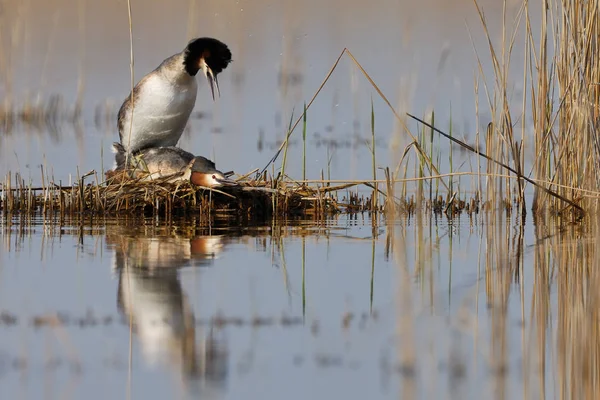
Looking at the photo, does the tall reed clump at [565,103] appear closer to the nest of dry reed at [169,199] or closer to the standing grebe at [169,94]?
the nest of dry reed at [169,199]

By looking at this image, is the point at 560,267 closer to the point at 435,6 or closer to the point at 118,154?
the point at 118,154

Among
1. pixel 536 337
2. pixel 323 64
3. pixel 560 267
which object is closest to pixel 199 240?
pixel 560 267

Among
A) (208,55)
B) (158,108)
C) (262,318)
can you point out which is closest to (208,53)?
(208,55)

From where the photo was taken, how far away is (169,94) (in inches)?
360

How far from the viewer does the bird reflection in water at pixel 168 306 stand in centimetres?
351

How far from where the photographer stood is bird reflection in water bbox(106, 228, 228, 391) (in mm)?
3514

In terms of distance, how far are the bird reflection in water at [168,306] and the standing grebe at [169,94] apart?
2.60m

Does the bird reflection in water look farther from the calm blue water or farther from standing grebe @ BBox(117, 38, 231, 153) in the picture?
→ standing grebe @ BBox(117, 38, 231, 153)

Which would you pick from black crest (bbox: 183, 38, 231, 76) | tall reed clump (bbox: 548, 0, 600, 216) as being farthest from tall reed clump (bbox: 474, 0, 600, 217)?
black crest (bbox: 183, 38, 231, 76)

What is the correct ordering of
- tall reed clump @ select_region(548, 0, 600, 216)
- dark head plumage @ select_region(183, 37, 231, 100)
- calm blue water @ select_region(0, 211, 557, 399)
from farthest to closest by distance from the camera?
dark head plumage @ select_region(183, 37, 231, 100) → tall reed clump @ select_region(548, 0, 600, 216) → calm blue water @ select_region(0, 211, 557, 399)

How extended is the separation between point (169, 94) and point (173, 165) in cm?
83

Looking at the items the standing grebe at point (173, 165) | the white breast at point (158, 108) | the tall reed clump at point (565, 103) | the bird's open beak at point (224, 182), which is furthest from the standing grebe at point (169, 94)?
the tall reed clump at point (565, 103)

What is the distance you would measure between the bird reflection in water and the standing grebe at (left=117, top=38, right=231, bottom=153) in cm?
260

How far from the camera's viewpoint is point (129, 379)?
334 centimetres
